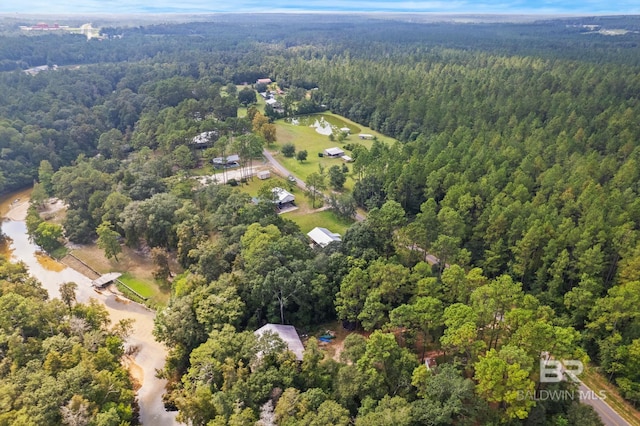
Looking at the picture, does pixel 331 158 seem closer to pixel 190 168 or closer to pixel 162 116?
pixel 190 168

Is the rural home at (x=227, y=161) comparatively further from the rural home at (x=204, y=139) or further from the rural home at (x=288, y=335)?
the rural home at (x=288, y=335)

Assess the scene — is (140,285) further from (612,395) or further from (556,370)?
(612,395)

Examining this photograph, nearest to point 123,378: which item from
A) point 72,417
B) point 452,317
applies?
point 72,417

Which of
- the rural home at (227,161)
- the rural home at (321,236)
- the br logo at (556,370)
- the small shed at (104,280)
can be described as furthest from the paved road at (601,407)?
the rural home at (227,161)

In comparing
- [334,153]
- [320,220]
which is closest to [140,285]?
[320,220]

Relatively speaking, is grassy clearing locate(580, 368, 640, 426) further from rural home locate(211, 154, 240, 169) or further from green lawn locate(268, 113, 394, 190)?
rural home locate(211, 154, 240, 169)

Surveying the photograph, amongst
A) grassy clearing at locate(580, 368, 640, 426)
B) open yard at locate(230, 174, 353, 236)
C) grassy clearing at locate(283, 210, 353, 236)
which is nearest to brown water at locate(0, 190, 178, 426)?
grassy clearing at locate(283, 210, 353, 236)
